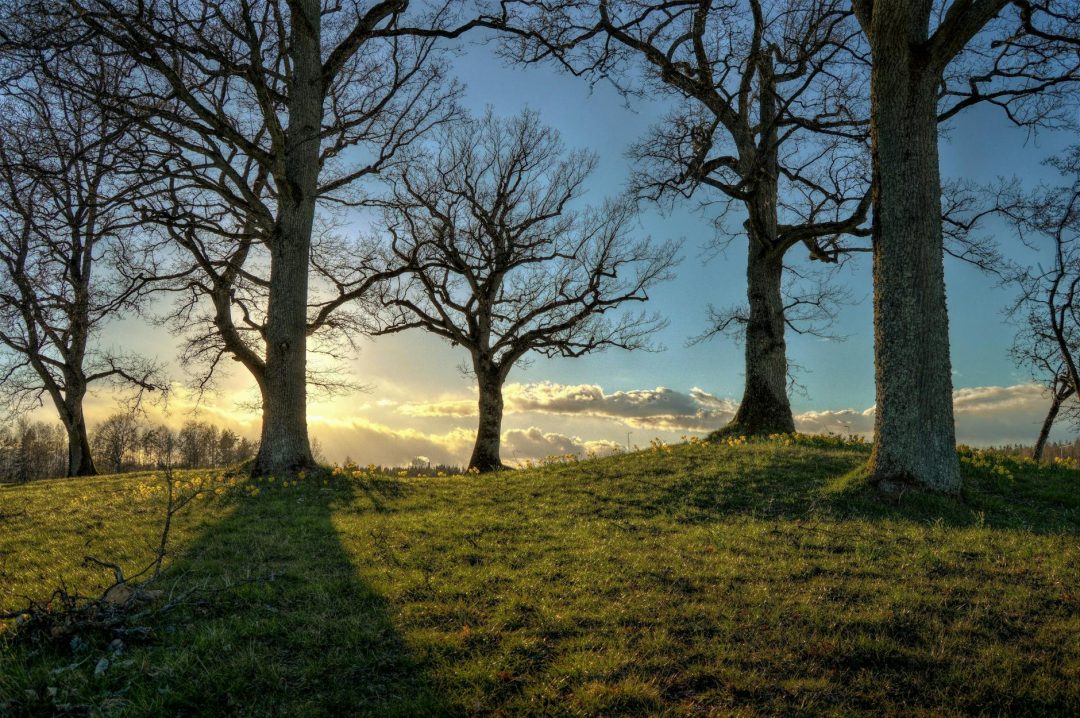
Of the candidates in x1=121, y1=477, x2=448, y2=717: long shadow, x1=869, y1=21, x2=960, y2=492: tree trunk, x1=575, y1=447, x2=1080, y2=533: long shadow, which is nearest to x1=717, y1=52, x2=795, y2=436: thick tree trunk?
x1=575, y1=447, x2=1080, y2=533: long shadow

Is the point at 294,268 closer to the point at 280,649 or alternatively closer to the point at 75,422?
the point at 280,649

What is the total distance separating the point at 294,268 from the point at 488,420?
9.47m

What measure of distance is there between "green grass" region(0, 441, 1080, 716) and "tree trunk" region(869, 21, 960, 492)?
2.69ft

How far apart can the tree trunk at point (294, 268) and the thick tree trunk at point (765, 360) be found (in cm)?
1149

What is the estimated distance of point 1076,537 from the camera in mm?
7887

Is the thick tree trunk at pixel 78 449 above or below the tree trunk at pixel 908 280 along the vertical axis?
below

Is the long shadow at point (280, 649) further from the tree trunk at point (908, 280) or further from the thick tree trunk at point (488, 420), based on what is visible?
the thick tree trunk at point (488, 420)

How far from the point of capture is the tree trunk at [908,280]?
9.55 meters

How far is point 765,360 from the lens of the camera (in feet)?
54.9

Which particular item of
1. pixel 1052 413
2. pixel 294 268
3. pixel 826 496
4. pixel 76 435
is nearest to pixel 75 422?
pixel 76 435

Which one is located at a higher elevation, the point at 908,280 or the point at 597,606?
the point at 908,280

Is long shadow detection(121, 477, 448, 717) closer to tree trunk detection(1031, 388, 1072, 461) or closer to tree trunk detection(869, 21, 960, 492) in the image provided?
tree trunk detection(869, 21, 960, 492)

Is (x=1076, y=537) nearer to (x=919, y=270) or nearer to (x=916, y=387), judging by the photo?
(x=916, y=387)

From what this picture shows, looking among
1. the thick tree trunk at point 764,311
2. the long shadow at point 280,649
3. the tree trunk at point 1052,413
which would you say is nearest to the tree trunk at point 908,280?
the thick tree trunk at point 764,311
